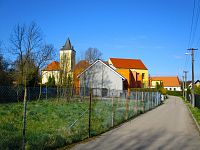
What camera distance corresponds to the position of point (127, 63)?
9806cm

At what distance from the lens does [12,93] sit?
30.5 meters

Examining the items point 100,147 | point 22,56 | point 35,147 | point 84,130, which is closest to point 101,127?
point 84,130

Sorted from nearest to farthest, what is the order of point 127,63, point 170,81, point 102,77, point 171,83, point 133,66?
point 102,77 < point 127,63 < point 133,66 < point 171,83 < point 170,81

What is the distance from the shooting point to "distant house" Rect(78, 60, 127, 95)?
59.7 meters

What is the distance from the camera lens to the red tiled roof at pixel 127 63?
309 ft

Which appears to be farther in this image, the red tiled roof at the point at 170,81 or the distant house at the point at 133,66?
the red tiled roof at the point at 170,81

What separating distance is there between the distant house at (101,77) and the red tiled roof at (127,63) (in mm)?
31000

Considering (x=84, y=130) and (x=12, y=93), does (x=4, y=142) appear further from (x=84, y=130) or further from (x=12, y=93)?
(x=12, y=93)

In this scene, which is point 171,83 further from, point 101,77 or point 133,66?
point 101,77

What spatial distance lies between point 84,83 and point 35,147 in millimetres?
50210

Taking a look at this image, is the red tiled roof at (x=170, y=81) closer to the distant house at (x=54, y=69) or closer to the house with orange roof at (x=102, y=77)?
the house with orange roof at (x=102, y=77)

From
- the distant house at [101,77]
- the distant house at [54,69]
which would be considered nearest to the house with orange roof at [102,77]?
the distant house at [101,77]

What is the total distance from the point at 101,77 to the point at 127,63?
38023 millimetres

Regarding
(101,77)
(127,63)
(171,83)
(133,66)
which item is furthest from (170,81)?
Result: (101,77)
